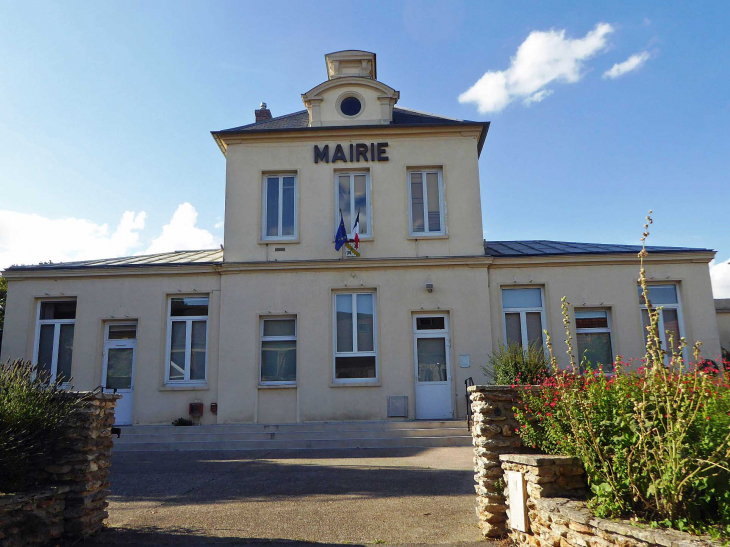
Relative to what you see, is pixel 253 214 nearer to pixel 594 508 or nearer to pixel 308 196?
pixel 308 196

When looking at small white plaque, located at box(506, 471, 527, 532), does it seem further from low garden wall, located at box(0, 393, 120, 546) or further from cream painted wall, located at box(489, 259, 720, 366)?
cream painted wall, located at box(489, 259, 720, 366)

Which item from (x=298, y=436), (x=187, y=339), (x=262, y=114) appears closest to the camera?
(x=298, y=436)

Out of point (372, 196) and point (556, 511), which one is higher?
point (372, 196)

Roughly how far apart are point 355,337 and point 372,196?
3.60 meters

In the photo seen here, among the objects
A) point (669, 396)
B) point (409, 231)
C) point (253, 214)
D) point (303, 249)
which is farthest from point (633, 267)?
point (669, 396)

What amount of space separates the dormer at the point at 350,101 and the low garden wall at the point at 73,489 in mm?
10985

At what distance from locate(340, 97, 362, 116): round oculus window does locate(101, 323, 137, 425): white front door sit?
7781mm

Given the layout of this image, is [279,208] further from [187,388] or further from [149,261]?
[187,388]

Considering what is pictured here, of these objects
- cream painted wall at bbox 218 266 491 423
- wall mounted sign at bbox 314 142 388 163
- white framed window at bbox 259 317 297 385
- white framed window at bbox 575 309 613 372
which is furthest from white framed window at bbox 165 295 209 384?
white framed window at bbox 575 309 613 372

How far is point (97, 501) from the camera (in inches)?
236

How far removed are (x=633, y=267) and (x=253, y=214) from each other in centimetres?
954

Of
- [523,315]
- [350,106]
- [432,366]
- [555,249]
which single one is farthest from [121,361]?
[555,249]

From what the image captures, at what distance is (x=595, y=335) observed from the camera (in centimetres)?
1424

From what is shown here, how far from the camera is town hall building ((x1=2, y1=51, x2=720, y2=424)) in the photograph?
1401 cm
